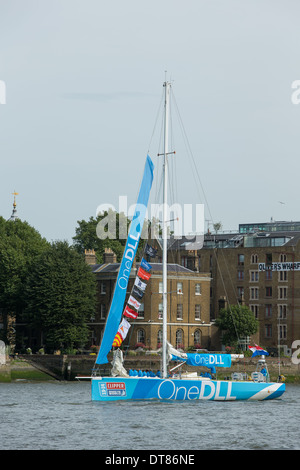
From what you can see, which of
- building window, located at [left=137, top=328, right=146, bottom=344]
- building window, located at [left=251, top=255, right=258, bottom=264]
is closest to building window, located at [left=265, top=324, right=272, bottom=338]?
building window, located at [left=251, top=255, right=258, bottom=264]

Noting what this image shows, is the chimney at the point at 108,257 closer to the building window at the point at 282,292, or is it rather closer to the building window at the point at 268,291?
the building window at the point at 268,291

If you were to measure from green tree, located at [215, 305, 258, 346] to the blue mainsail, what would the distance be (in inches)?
2162

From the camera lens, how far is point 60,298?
99.6 meters

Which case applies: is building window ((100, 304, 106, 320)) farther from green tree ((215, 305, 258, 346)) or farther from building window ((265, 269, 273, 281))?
building window ((265, 269, 273, 281))

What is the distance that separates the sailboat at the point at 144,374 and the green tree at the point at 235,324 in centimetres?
5078

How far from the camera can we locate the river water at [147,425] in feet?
139

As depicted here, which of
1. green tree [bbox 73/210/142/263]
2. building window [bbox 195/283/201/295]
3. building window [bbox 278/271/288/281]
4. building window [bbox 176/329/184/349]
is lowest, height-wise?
building window [bbox 176/329/184/349]

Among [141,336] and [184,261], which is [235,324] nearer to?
[141,336]

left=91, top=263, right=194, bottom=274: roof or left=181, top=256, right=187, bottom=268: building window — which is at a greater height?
left=181, top=256, right=187, bottom=268: building window

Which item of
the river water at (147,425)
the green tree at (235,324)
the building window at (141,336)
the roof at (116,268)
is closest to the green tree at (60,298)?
the roof at (116,268)

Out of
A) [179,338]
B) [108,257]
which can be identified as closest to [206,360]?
[179,338]

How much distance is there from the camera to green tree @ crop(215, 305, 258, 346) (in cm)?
10981

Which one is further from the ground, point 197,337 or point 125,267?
point 125,267

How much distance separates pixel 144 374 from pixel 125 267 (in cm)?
647
